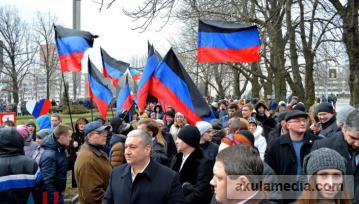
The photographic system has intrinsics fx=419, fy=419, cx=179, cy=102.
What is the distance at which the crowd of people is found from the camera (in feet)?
8.97

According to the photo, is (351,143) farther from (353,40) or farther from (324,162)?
(353,40)

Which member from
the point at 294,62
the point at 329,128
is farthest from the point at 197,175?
the point at 294,62

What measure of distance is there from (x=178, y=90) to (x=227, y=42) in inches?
81.3

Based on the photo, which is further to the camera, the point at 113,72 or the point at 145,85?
the point at 113,72

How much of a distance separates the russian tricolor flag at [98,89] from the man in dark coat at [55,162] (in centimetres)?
379

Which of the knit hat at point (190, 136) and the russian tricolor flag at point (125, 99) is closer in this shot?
the knit hat at point (190, 136)

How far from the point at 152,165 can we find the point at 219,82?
128 feet

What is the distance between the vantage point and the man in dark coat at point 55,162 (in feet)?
17.9

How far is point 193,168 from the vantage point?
4.58 meters

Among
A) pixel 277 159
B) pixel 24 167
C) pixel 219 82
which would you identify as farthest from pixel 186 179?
pixel 219 82

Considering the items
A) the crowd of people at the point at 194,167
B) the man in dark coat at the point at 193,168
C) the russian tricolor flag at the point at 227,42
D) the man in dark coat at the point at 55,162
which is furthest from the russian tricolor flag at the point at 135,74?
the man in dark coat at the point at 193,168

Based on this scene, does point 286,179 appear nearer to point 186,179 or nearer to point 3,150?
point 186,179

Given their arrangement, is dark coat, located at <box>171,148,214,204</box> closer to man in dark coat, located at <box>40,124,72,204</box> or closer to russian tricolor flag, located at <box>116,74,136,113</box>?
man in dark coat, located at <box>40,124,72,204</box>

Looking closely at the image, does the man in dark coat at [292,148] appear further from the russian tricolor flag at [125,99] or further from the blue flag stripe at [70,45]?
the russian tricolor flag at [125,99]
